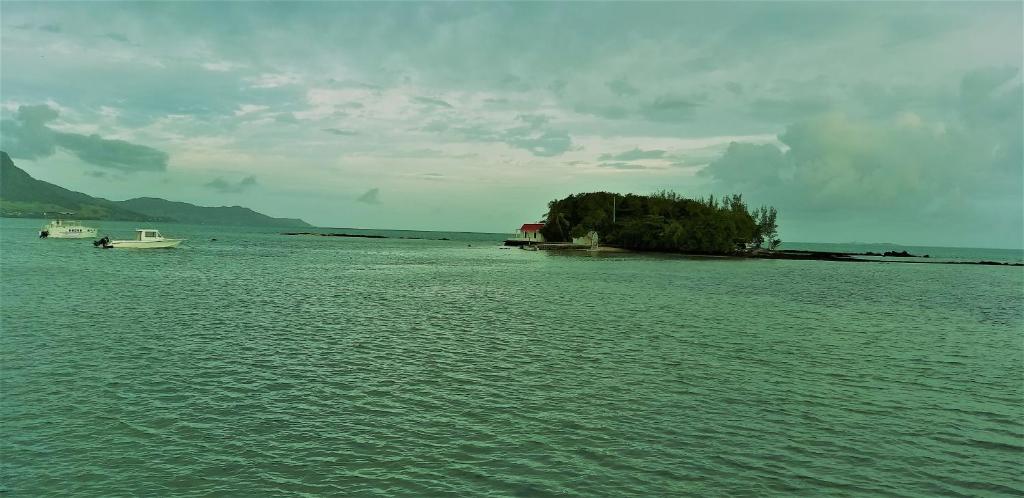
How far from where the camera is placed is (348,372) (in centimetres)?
1962

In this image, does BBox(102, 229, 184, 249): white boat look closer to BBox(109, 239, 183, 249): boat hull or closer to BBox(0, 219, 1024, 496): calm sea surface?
BBox(109, 239, 183, 249): boat hull

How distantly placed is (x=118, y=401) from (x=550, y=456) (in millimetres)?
11624

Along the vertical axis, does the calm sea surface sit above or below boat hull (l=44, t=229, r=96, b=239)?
below

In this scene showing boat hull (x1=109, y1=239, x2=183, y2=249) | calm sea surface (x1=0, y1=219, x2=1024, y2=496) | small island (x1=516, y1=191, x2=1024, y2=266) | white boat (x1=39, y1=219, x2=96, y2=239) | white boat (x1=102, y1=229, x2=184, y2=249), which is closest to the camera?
calm sea surface (x1=0, y1=219, x2=1024, y2=496)

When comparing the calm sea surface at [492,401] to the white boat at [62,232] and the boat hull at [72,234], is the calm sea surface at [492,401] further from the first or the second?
the white boat at [62,232]

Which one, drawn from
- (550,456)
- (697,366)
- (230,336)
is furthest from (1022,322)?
(230,336)

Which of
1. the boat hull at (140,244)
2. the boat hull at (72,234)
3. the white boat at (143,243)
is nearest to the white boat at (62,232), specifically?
the boat hull at (72,234)

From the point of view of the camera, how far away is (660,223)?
138 m

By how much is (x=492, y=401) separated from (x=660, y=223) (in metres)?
127

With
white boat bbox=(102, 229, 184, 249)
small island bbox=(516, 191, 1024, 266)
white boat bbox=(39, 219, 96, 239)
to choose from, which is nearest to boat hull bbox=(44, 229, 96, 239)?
white boat bbox=(39, 219, 96, 239)

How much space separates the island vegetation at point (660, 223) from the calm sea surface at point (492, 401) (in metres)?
96.9

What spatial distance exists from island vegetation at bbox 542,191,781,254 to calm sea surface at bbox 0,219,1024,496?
96874mm

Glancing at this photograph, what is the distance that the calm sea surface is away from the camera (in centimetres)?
1168

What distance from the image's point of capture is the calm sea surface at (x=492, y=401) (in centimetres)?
1168
